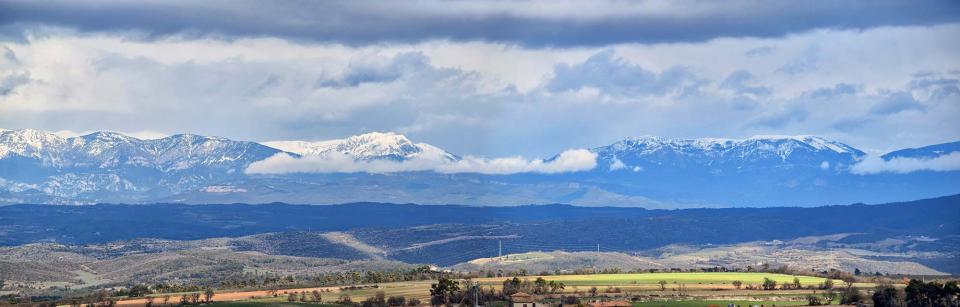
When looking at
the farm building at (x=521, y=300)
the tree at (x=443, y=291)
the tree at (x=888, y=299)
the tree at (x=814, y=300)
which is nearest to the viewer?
the tree at (x=888, y=299)

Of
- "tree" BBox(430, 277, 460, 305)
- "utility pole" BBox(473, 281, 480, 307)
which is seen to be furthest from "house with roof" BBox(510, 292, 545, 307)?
"tree" BBox(430, 277, 460, 305)

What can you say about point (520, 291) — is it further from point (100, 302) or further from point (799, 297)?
point (100, 302)

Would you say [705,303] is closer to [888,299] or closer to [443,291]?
[888,299]

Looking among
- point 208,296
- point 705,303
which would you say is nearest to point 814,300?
point 705,303

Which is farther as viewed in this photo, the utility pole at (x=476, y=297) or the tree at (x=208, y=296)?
the tree at (x=208, y=296)

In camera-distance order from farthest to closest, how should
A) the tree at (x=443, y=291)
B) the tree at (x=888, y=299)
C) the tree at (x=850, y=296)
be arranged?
the tree at (x=443, y=291), the tree at (x=850, y=296), the tree at (x=888, y=299)

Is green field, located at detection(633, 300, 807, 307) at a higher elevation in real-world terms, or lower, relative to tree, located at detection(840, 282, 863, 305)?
lower

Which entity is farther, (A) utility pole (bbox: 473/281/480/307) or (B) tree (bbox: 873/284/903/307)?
(A) utility pole (bbox: 473/281/480/307)

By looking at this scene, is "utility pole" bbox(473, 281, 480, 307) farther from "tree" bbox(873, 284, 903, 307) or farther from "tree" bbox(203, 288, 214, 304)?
"tree" bbox(873, 284, 903, 307)

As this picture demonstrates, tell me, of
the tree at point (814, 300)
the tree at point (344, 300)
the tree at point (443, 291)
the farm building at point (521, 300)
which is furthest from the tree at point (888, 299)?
the tree at point (344, 300)

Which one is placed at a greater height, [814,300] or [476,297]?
[476,297]

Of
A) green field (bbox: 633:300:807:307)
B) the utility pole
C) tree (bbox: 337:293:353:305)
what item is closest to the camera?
the utility pole

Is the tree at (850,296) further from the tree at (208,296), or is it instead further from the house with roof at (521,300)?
the tree at (208,296)

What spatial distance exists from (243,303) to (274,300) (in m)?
8.04
